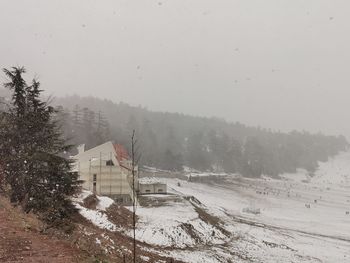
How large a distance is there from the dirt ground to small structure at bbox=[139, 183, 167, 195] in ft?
164

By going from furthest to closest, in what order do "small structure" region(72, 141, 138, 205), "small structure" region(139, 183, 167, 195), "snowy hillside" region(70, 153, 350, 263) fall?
1. "small structure" region(139, 183, 167, 195)
2. "small structure" region(72, 141, 138, 205)
3. "snowy hillside" region(70, 153, 350, 263)

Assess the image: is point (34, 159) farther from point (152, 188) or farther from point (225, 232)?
point (152, 188)

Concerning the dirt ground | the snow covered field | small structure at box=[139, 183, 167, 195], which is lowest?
the snow covered field

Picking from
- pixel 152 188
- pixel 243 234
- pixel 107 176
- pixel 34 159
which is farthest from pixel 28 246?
pixel 152 188

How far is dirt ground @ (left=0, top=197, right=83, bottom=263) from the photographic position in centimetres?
1244

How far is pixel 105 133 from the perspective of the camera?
129375mm

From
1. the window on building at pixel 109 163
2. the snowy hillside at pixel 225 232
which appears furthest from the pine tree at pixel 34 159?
the window on building at pixel 109 163

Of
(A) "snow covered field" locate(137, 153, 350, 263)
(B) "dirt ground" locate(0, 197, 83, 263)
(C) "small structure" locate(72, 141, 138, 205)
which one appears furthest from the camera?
(C) "small structure" locate(72, 141, 138, 205)

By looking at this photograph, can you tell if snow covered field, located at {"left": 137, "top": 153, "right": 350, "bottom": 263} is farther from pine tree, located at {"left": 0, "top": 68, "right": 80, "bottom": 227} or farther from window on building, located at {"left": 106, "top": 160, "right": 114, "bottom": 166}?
pine tree, located at {"left": 0, "top": 68, "right": 80, "bottom": 227}

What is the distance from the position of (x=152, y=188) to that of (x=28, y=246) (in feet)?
182

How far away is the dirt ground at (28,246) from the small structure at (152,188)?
164 feet

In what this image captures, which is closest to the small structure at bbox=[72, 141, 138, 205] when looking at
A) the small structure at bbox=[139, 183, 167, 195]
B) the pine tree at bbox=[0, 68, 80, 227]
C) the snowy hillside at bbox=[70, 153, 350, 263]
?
the snowy hillside at bbox=[70, 153, 350, 263]

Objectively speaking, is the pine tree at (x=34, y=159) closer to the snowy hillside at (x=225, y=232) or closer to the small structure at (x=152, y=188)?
the snowy hillside at (x=225, y=232)

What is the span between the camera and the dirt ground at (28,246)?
12438 millimetres
